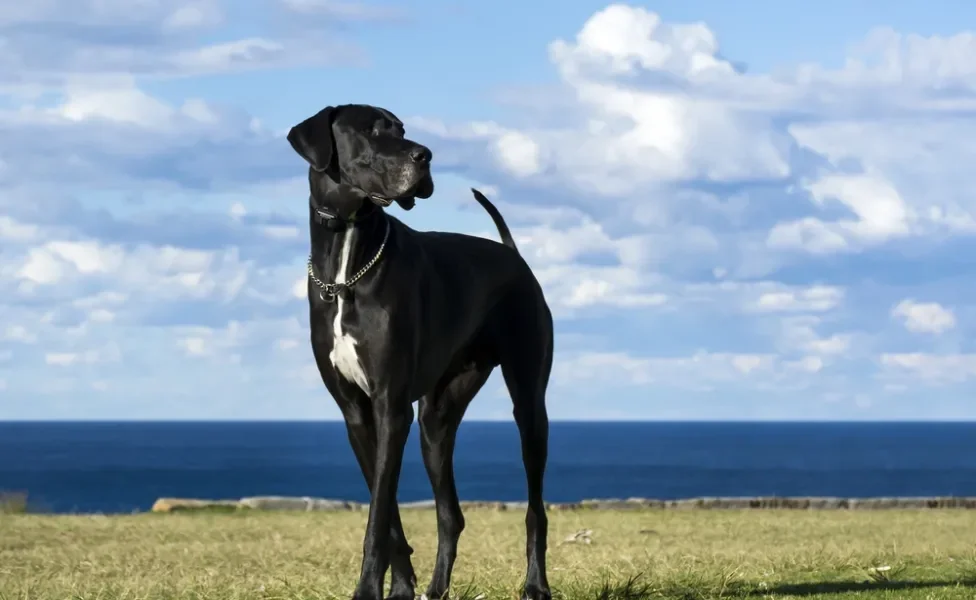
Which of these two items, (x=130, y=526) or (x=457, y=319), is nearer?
(x=457, y=319)

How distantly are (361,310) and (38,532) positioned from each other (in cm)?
960

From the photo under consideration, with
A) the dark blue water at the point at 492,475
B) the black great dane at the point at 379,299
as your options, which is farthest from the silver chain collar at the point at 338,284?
the dark blue water at the point at 492,475

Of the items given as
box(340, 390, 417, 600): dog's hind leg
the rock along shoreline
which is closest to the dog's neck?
box(340, 390, 417, 600): dog's hind leg

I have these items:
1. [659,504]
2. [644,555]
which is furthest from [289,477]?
[644,555]

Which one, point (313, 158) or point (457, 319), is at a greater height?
point (313, 158)

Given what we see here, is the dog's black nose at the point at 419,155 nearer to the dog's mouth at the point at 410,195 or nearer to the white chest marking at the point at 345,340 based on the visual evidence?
the dog's mouth at the point at 410,195

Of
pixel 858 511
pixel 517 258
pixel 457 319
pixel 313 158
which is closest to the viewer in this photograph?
pixel 313 158

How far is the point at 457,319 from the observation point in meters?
Result: 8.02

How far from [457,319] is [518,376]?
706 millimetres

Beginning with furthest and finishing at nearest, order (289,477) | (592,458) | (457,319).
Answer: (592,458), (289,477), (457,319)

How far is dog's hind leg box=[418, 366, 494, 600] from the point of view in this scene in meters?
8.35

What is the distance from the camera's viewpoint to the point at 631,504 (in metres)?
20.6

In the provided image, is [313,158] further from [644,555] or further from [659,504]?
[659,504]

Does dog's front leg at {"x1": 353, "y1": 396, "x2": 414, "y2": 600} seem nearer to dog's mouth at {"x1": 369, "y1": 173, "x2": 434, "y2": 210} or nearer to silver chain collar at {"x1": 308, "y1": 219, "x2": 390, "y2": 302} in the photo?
silver chain collar at {"x1": 308, "y1": 219, "x2": 390, "y2": 302}
